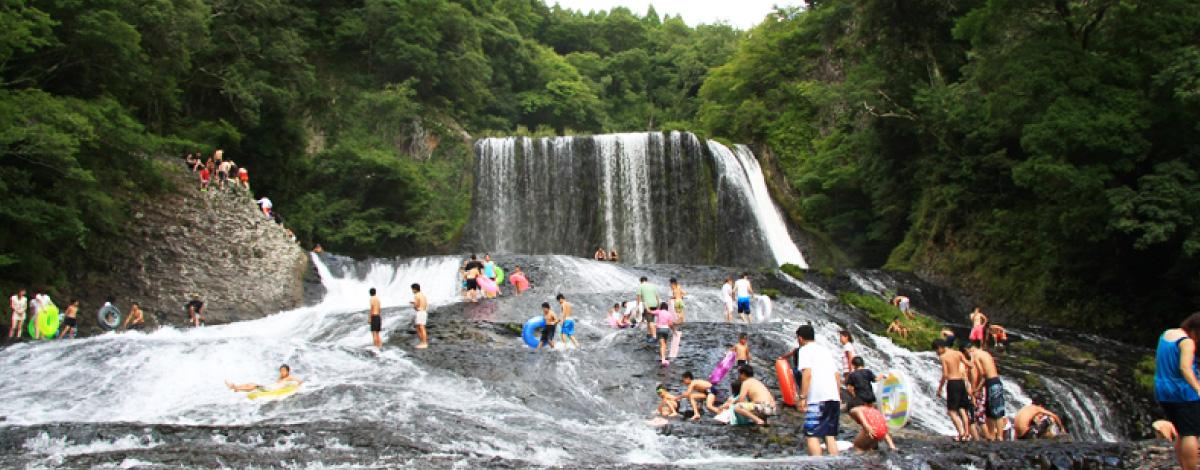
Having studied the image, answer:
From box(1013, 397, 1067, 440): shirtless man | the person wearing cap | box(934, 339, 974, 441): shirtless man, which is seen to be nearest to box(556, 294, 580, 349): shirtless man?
box(934, 339, 974, 441): shirtless man

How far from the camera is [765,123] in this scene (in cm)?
Answer: 3497

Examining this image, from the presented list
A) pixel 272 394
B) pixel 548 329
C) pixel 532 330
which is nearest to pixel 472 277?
pixel 532 330

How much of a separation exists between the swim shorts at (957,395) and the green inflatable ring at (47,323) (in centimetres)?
1525

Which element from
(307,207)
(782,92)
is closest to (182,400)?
(307,207)

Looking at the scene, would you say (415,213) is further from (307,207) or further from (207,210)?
(207,210)

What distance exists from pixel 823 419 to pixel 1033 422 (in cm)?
392

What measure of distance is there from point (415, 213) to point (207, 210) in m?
11.0

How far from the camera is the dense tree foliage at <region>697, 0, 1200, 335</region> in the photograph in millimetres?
16203

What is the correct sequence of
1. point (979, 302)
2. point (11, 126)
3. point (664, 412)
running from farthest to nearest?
point (979, 302)
point (11, 126)
point (664, 412)

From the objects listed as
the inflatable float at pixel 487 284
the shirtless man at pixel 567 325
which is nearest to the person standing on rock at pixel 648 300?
the shirtless man at pixel 567 325

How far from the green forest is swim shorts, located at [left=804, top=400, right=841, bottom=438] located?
42.1 feet

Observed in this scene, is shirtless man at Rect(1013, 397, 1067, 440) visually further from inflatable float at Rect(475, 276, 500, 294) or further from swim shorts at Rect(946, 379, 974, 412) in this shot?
inflatable float at Rect(475, 276, 500, 294)

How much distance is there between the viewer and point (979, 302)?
2262cm

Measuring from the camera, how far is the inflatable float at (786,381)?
29.4 feet
